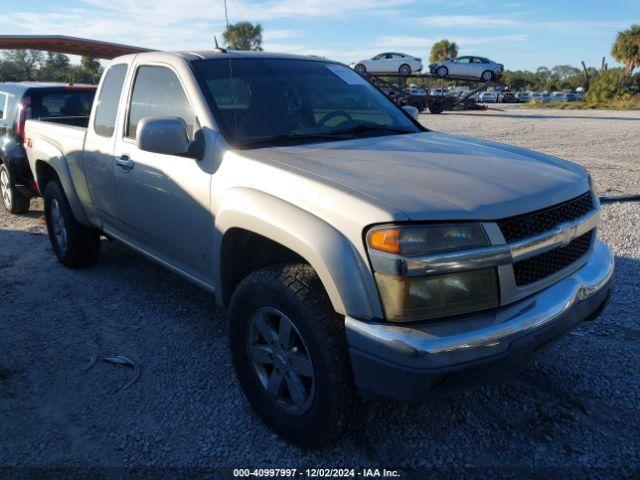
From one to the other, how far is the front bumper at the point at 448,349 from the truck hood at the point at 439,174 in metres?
0.41

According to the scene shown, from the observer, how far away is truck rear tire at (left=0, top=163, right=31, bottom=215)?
6996mm

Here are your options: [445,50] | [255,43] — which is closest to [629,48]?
[445,50]

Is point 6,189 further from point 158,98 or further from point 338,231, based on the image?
point 338,231

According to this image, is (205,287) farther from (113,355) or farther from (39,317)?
(39,317)

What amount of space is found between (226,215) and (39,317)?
88.5 inches

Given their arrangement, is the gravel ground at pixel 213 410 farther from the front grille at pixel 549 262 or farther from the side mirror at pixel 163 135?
the side mirror at pixel 163 135

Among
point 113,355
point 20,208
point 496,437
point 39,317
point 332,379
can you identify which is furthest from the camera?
point 20,208

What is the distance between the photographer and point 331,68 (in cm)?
399

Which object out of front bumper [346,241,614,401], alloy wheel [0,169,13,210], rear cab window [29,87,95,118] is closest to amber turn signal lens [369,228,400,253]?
front bumper [346,241,614,401]

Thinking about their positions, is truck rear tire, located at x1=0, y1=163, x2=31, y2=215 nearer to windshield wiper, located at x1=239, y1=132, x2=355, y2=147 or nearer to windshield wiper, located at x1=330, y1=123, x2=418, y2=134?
windshield wiper, located at x1=239, y1=132, x2=355, y2=147

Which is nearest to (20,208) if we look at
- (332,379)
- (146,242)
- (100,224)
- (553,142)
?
(100,224)

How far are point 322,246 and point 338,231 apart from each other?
89 mm

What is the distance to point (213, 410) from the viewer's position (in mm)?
2928

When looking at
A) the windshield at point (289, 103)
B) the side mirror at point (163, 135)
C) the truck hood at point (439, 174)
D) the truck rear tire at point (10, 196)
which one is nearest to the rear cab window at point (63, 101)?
the truck rear tire at point (10, 196)
